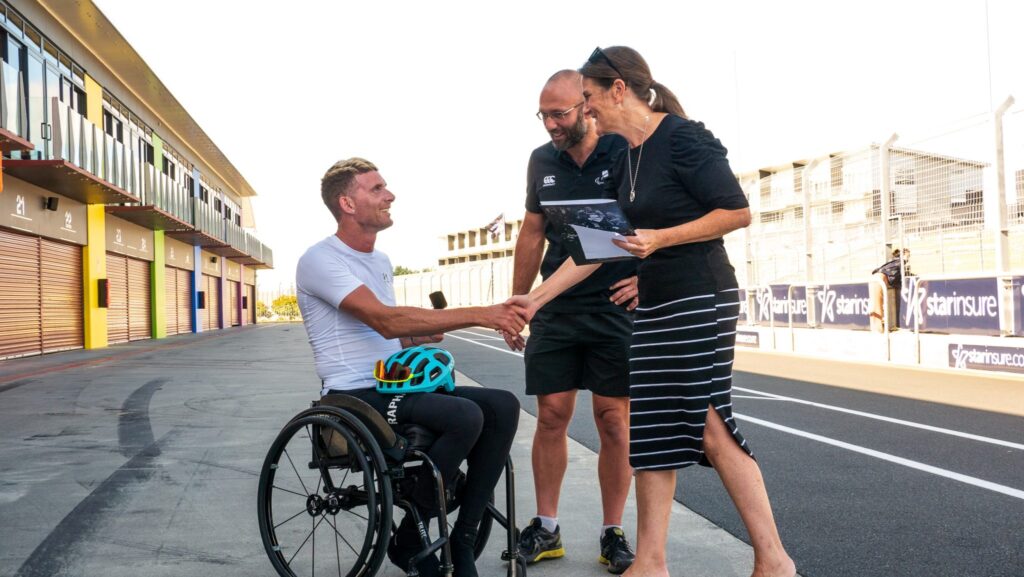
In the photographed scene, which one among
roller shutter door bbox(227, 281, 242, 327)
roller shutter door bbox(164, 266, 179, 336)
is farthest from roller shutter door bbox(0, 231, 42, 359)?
roller shutter door bbox(227, 281, 242, 327)

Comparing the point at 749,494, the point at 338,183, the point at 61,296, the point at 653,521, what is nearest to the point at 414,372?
the point at 338,183

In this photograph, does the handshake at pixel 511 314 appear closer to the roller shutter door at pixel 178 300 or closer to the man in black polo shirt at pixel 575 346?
the man in black polo shirt at pixel 575 346

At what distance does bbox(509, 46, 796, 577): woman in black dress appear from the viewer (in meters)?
2.68

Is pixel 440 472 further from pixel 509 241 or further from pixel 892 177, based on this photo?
pixel 509 241

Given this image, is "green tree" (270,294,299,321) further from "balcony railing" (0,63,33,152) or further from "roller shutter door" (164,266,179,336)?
"balcony railing" (0,63,33,152)

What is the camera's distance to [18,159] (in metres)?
16.8

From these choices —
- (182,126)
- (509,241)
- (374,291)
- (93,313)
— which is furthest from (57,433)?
(509,241)

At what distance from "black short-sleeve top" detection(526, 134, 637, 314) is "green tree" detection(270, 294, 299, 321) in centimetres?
7690

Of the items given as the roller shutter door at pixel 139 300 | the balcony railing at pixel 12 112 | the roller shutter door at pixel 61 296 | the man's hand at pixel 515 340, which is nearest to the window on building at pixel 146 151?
the roller shutter door at pixel 139 300

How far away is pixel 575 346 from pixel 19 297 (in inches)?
699

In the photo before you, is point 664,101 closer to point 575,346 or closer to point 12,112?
point 575,346

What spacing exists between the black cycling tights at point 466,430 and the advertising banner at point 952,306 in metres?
10.9

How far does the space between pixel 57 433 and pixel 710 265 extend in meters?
6.06

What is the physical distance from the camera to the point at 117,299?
25.8 metres
